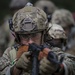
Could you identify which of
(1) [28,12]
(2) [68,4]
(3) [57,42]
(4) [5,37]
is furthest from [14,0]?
(2) [68,4]

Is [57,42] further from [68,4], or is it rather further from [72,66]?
[68,4]

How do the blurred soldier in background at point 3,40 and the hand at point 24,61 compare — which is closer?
the hand at point 24,61

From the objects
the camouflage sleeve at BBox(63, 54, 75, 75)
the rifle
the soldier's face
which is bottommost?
the camouflage sleeve at BBox(63, 54, 75, 75)

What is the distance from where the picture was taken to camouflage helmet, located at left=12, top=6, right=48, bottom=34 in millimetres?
9023

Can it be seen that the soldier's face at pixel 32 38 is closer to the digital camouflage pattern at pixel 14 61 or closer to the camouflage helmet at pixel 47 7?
the digital camouflage pattern at pixel 14 61

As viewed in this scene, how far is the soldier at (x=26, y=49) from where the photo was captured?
28.4 feet

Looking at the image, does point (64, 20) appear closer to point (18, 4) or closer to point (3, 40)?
point (18, 4)

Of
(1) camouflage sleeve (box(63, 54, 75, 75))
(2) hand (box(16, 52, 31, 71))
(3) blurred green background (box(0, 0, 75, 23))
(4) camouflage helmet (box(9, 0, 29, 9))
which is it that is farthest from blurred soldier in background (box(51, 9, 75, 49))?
(3) blurred green background (box(0, 0, 75, 23))

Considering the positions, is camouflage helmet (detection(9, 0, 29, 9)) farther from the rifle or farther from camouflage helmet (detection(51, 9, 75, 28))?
the rifle

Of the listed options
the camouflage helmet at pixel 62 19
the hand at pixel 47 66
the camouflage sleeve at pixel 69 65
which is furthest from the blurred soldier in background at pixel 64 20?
the hand at pixel 47 66

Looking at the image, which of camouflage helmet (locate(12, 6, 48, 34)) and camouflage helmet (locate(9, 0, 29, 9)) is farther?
camouflage helmet (locate(9, 0, 29, 9))

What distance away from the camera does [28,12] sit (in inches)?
364

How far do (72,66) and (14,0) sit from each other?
24.7ft

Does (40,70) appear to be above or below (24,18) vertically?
below
